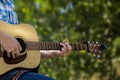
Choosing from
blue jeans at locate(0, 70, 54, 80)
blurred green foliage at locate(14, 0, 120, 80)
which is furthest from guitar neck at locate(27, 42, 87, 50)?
blurred green foliage at locate(14, 0, 120, 80)

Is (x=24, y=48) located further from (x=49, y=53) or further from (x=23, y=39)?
(x=49, y=53)

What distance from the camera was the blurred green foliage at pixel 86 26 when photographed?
8484 millimetres

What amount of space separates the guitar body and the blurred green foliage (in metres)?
4.63

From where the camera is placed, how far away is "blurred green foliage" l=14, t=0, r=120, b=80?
27.8ft

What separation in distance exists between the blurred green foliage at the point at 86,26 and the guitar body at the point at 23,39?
4.63 meters

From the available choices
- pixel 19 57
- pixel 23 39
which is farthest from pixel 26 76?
pixel 23 39

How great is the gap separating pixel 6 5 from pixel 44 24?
169 inches

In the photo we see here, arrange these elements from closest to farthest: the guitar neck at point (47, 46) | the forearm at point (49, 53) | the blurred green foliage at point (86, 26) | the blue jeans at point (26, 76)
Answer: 1. the blue jeans at point (26, 76)
2. the guitar neck at point (47, 46)
3. the forearm at point (49, 53)
4. the blurred green foliage at point (86, 26)

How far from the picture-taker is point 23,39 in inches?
130

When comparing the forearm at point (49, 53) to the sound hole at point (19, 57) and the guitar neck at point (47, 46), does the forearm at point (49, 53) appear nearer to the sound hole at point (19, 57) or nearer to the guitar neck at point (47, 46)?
the guitar neck at point (47, 46)

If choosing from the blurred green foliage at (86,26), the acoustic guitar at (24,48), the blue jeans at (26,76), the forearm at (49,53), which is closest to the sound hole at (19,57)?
the acoustic guitar at (24,48)

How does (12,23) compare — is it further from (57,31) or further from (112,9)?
(112,9)

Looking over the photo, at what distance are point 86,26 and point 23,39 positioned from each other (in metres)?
5.70

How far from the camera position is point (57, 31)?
332 inches
